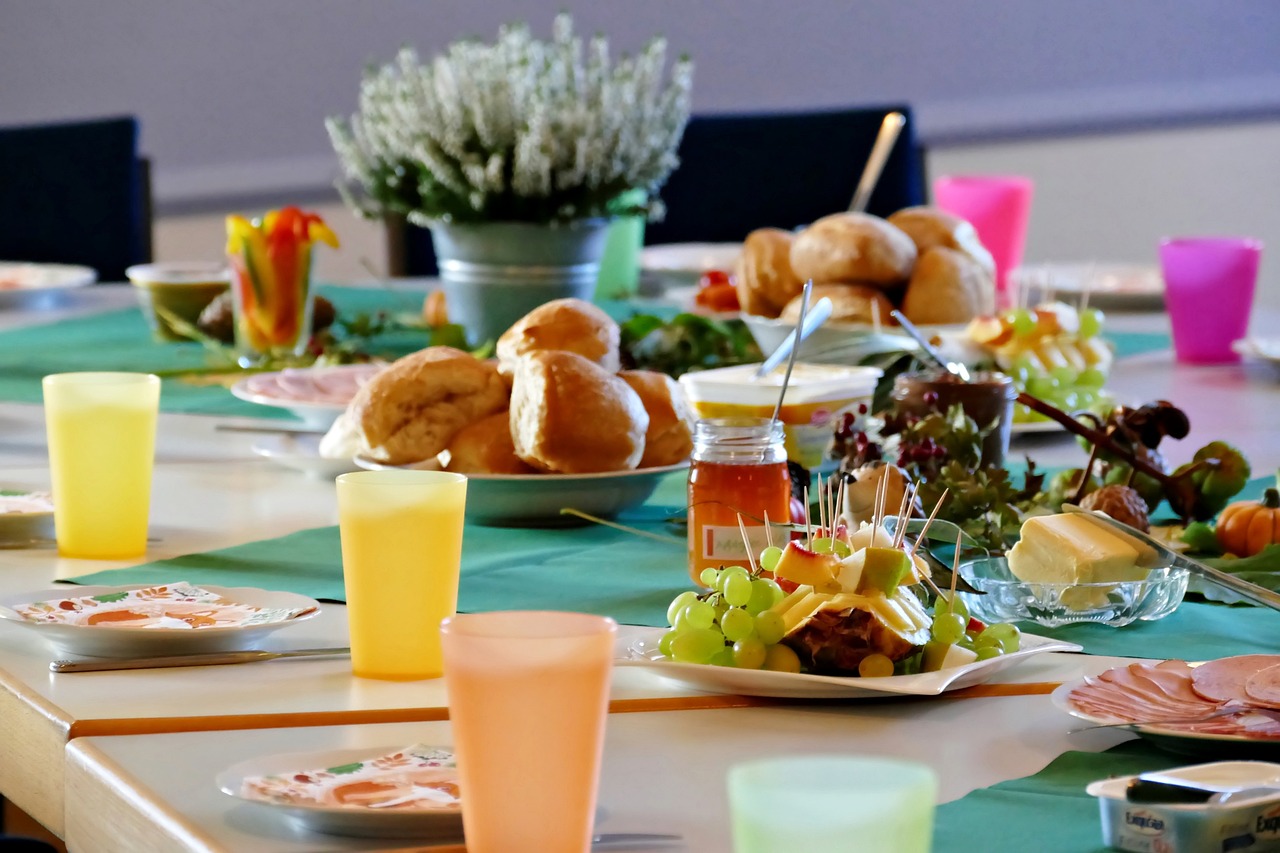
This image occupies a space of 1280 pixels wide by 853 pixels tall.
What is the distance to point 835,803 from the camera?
1.40ft

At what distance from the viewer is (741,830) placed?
46cm

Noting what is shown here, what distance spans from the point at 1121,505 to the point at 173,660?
0.63 metres

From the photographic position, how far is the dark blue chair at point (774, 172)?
3260mm

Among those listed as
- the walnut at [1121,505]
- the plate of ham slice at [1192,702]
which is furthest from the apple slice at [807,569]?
the walnut at [1121,505]

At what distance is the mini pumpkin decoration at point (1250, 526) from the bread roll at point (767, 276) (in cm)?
94

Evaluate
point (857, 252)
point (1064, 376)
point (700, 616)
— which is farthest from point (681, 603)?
point (857, 252)

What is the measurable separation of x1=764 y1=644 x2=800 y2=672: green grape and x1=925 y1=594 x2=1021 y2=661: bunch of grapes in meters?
0.07

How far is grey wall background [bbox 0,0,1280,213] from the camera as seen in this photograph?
445 cm

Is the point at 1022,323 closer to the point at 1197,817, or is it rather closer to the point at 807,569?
the point at 807,569

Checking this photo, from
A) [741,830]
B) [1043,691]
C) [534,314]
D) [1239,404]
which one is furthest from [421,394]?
[1239,404]

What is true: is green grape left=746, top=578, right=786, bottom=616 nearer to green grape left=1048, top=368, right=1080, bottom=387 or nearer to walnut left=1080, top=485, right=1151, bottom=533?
walnut left=1080, top=485, right=1151, bottom=533

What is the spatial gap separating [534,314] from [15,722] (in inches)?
27.1

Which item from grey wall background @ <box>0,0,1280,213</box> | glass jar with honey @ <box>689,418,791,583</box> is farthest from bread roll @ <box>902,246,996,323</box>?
grey wall background @ <box>0,0,1280,213</box>

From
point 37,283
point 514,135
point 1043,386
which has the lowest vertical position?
point 37,283
